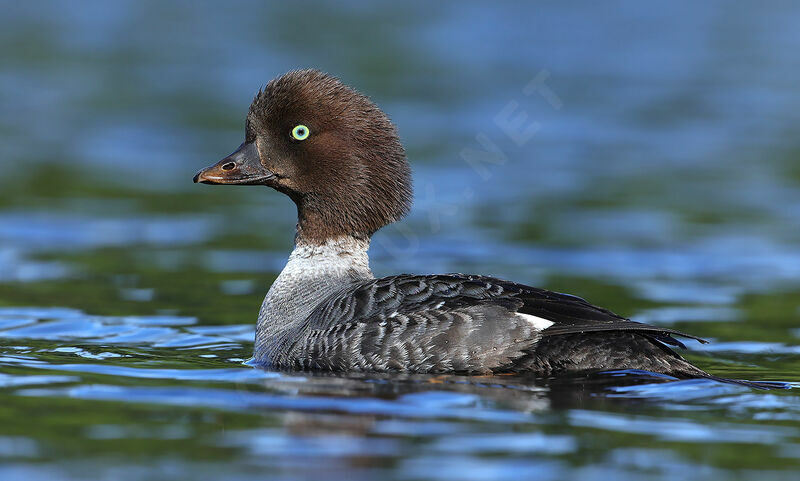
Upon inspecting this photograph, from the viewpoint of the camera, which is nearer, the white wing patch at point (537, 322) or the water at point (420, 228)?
the water at point (420, 228)

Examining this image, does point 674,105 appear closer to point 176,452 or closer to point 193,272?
point 193,272

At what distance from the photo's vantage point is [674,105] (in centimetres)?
2592

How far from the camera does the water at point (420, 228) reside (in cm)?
695

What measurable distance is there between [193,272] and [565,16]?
23.3 m

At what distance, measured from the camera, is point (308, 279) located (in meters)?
9.77

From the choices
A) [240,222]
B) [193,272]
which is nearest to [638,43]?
[240,222]

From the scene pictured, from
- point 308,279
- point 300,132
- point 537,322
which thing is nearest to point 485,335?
point 537,322

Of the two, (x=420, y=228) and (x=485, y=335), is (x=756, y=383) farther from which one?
(x=420, y=228)

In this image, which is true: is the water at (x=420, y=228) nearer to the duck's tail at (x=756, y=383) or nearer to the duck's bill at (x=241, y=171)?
the duck's tail at (x=756, y=383)

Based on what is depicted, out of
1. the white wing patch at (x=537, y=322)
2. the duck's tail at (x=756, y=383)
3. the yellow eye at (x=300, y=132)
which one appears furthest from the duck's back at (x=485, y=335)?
the yellow eye at (x=300, y=132)

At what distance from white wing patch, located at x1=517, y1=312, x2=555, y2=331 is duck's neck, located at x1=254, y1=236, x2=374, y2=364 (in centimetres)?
171

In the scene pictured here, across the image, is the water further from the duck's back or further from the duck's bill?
the duck's bill

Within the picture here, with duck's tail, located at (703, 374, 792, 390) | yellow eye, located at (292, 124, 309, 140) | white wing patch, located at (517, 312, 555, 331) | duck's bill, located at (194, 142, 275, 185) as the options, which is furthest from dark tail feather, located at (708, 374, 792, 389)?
duck's bill, located at (194, 142, 275, 185)

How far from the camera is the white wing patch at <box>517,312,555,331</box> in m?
8.26
